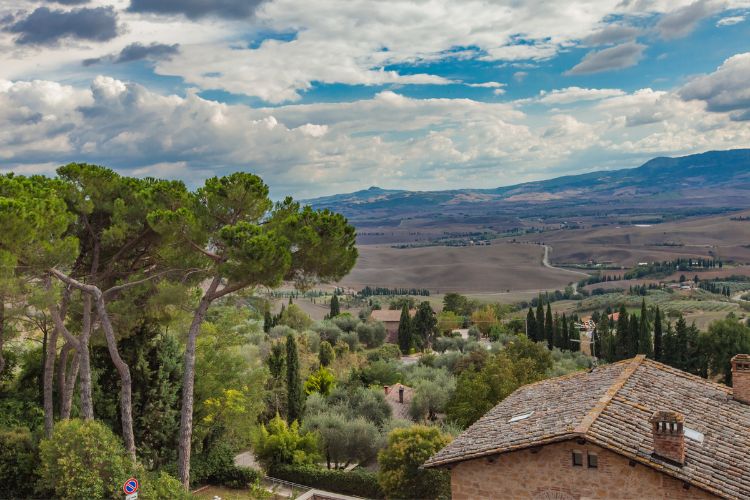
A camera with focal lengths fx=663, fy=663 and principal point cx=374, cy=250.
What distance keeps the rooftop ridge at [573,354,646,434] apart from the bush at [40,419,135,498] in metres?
11.3

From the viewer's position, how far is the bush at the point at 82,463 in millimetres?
16172

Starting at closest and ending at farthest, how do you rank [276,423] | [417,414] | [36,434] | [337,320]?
[36,434] < [276,423] < [417,414] < [337,320]

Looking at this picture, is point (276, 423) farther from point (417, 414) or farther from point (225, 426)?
point (417, 414)

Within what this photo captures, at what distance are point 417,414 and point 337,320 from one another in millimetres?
42966

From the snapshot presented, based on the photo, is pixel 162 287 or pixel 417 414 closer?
pixel 162 287

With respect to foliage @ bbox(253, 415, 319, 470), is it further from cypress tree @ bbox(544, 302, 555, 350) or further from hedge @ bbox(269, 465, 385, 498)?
cypress tree @ bbox(544, 302, 555, 350)

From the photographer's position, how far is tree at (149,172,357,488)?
17.3 metres

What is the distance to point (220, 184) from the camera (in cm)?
1847

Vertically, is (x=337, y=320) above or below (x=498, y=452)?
below

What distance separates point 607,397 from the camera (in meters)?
14.0

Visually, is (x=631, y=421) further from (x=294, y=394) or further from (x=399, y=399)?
(x=399, y=399)

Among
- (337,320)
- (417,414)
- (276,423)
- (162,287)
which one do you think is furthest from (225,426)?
(337,320)

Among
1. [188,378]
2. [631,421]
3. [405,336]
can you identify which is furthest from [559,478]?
[405,336]

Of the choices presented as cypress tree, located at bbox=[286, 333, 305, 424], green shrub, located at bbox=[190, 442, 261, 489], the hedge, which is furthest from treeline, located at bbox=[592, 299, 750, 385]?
green shrub, located at bbox=[190, 442, 261, 489]
